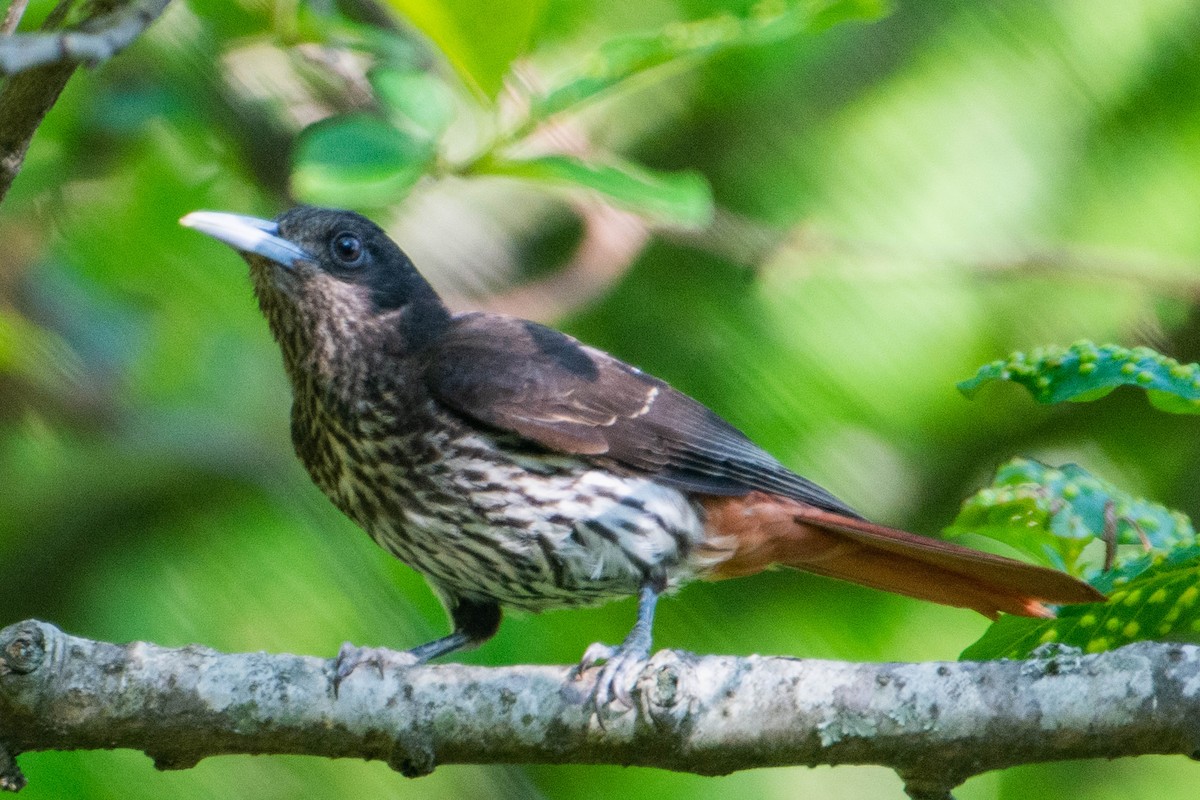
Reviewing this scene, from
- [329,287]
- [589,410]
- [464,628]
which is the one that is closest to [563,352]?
[589,410]

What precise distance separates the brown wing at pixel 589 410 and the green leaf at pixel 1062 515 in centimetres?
79

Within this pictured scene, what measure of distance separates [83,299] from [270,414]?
0.61 meters

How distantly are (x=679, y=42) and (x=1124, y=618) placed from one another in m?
1.22

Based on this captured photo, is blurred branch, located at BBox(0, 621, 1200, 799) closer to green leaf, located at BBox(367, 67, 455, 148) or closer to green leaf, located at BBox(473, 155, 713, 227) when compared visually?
green leaf, located at BBox(473, 155, 713, 227)

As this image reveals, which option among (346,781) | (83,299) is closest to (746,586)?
(346,781)

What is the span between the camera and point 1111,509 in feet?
7.48

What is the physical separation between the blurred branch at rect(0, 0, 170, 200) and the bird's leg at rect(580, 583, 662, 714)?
1239mm

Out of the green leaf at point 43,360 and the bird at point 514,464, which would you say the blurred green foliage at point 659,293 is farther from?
the bird at point 514,464

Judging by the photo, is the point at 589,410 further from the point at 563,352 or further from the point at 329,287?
the point at 329,287

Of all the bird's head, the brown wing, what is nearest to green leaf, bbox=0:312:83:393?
the bird's head

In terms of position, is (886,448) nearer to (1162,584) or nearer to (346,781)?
(346,781)

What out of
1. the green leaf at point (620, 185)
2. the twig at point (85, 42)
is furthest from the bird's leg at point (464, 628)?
the twig at point (85, 42)

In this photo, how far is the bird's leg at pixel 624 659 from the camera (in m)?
2.42

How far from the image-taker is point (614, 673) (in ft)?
8.22
